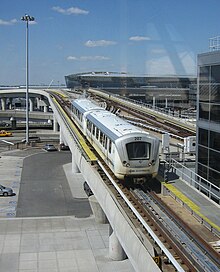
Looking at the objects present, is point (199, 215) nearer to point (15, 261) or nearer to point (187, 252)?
point (187, 252)

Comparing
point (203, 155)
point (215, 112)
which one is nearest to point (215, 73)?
point (215, 112)

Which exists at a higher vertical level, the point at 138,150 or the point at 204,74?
the point at 204,74

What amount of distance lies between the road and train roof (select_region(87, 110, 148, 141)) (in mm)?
5097

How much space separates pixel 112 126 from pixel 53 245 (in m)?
5.28

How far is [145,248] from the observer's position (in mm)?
7785

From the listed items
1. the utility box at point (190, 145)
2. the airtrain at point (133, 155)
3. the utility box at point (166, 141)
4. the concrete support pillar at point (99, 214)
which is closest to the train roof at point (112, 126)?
the airtrain at point (133, 155)

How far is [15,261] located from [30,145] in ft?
101

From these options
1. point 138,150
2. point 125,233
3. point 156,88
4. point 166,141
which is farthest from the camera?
point 156,88

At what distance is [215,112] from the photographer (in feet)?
39.6

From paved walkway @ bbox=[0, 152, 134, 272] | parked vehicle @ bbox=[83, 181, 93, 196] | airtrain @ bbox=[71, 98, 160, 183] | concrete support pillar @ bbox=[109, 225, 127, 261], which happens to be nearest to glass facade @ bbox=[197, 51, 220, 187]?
airtrain @ bbox=[71, 98, 160, 183]

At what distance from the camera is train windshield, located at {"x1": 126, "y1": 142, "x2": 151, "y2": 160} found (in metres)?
11.7

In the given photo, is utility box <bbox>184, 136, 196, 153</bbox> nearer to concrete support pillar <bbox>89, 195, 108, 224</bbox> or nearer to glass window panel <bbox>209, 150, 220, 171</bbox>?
glass window panel <bbox>209, 150, 220, 171</bbox>

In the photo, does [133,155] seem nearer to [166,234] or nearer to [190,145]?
[166,234]

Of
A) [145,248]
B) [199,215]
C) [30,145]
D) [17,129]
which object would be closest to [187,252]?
[145,248]
